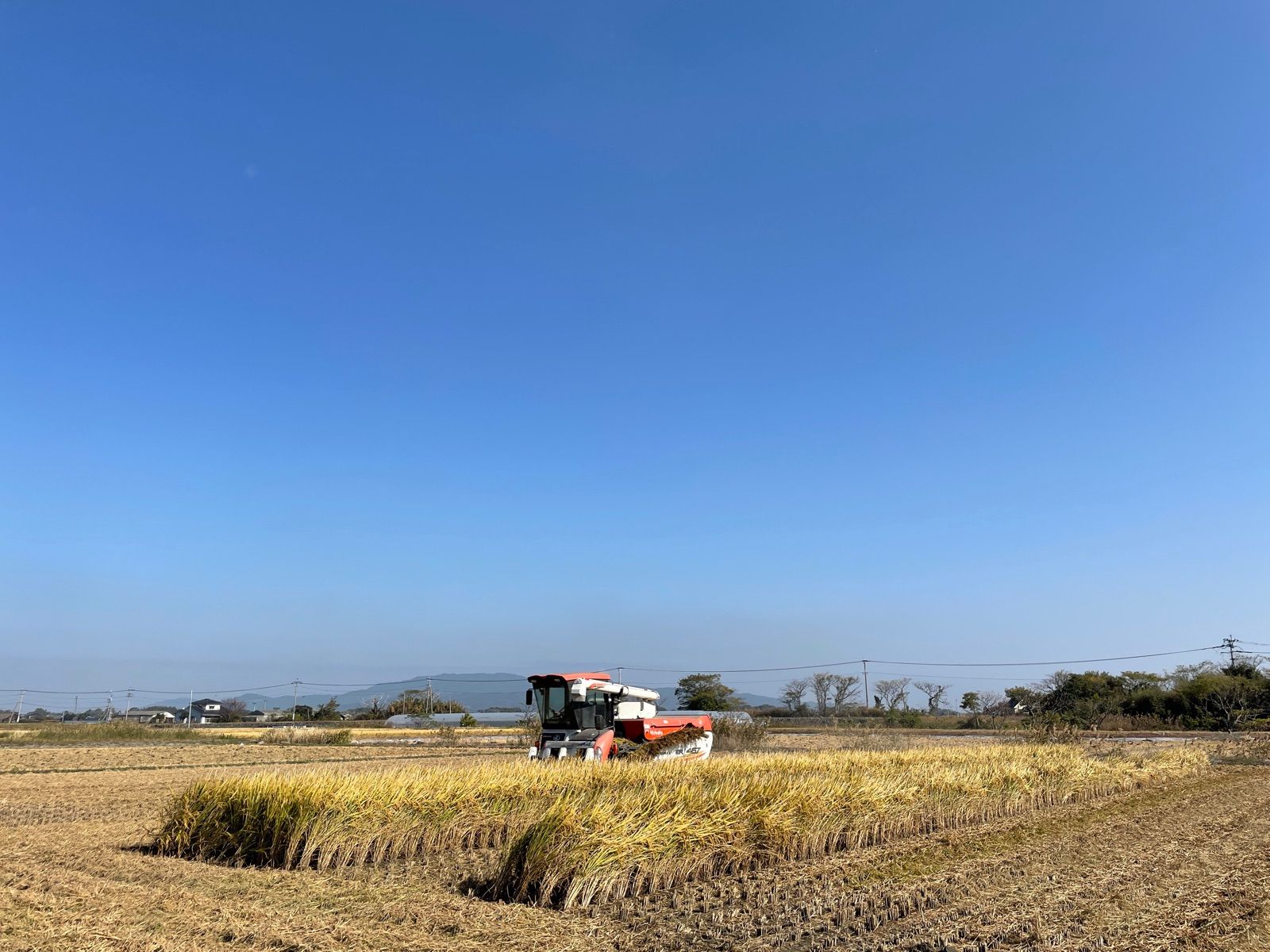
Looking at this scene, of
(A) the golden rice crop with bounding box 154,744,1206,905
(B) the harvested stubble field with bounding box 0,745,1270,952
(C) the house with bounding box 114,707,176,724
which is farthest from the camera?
(C) the house with bounding box 114,707,176,724

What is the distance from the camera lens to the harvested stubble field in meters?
6.99

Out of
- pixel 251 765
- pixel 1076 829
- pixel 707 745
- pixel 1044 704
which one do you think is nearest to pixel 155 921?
pixel 1076 829

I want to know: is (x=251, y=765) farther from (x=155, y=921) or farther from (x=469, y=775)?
(x=155, y=921)

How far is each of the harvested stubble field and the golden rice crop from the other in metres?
0.12

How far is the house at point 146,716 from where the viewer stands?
3337 inches

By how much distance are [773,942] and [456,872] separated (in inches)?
176

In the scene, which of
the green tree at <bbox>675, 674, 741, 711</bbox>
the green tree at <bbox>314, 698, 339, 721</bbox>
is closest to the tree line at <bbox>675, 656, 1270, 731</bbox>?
the green tree at <bbox>675, 674, 741, 711</bbox>

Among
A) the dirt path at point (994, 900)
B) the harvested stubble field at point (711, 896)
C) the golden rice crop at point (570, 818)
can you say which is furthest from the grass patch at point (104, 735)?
the dirt path at point (994, 900)

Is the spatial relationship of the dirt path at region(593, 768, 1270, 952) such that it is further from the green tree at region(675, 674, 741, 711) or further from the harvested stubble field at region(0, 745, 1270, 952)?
the green tree at region(675, 674, 741, 711)

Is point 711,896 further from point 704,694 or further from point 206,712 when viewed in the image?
point 206,712

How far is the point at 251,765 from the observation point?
27.2 meters

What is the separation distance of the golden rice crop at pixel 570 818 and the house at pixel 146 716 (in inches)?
3005

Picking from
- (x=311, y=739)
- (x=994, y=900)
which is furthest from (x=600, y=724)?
(x=311, y=739)

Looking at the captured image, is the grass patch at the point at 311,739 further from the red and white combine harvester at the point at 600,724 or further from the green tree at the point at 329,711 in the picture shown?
the green tree at the point at 329,711
